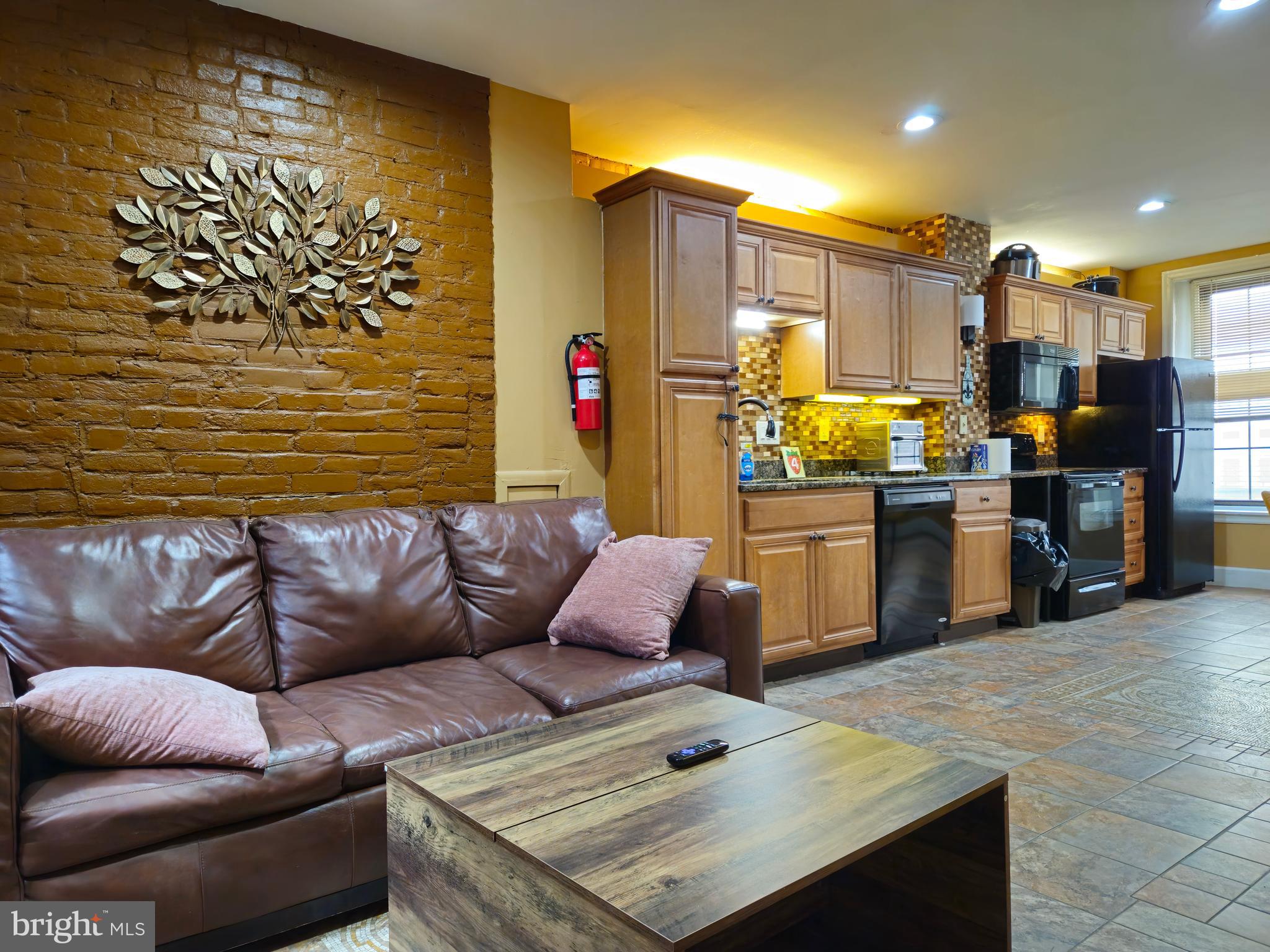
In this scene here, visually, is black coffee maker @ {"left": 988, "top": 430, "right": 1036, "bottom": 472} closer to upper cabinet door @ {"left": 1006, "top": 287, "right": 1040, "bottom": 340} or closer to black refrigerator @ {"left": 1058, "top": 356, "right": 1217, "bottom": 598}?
black refrigerator @ {"left": 1058, "top": 356, "right": 1217, "bottom": 598}

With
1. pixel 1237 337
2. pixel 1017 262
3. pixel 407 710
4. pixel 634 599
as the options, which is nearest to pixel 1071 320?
pixel 1017 262

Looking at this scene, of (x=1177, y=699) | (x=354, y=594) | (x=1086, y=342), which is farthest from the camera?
(x=1086, y=342)

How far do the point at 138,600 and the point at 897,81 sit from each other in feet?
11.7

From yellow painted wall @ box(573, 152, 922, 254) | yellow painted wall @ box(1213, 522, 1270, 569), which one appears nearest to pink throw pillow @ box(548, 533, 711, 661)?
yellow painted wall @ box(573, 152, 922, 254)

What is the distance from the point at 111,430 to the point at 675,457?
6.98ft

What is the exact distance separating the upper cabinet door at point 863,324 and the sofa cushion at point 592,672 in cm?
245

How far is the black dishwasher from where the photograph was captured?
425 centimetres

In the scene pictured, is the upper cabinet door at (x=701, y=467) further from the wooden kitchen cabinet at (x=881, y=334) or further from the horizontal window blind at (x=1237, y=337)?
the horizontal window blind at (x=1237, y=337)

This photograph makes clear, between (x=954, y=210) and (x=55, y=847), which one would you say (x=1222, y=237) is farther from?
(x=55, y=847)

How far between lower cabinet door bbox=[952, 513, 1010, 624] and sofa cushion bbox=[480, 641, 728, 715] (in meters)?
2.61

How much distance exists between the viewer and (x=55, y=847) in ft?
4.87

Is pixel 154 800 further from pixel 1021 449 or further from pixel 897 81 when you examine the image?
pixel 1021 449

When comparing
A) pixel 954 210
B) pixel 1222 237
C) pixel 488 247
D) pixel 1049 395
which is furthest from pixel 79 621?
pixel 1222 237

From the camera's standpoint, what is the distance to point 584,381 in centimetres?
360
